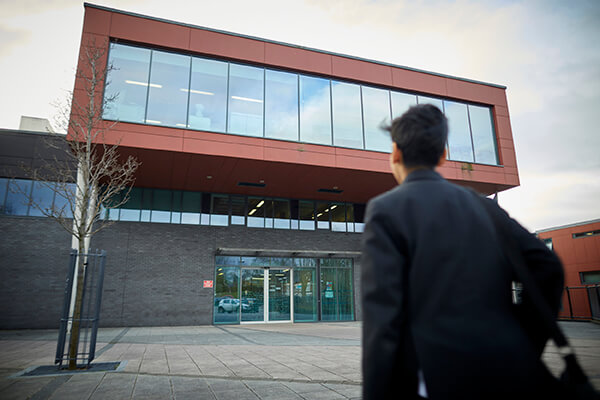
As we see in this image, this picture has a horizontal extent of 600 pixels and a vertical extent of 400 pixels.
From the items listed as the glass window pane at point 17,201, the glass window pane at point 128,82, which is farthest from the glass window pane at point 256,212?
the glass window pane at point 17,201

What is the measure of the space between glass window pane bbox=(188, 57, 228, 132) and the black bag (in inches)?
540

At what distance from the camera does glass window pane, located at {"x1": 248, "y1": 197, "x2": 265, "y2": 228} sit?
760 inches

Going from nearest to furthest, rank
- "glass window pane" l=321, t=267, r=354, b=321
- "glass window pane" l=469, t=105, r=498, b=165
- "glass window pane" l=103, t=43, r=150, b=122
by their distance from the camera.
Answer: "glass window pane" l=103, t=43, r=150, b=122, "glass window pane" l=469, t=105, r=498, b=165, "glass window pane" l=321, t=267, r=354, b=321

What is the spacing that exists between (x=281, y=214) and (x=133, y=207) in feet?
23.5

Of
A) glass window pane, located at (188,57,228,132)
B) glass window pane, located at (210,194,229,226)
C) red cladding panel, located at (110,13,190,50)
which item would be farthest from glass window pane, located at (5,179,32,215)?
glass window pane, located at (188,57,228,132)

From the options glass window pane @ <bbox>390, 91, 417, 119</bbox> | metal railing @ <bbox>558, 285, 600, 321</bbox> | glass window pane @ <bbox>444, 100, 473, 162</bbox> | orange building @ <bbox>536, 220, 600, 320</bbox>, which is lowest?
metal railing @ <bbox>558, 285, 600, 321</bbox>

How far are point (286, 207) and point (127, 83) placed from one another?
9.52 metres

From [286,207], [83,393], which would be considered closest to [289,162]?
[286,207]

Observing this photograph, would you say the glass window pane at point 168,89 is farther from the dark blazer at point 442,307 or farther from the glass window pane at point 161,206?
the dark blazer at point 442,307

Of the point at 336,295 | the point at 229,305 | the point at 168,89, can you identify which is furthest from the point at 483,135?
the point at 229,305

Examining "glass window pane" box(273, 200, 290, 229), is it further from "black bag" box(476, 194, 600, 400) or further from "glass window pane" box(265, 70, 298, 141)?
"black bag" box(476, 194, 600, 400)

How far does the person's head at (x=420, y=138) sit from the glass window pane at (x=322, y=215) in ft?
61.8

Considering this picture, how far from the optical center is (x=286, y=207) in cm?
1998

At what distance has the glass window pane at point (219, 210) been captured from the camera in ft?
61.5
